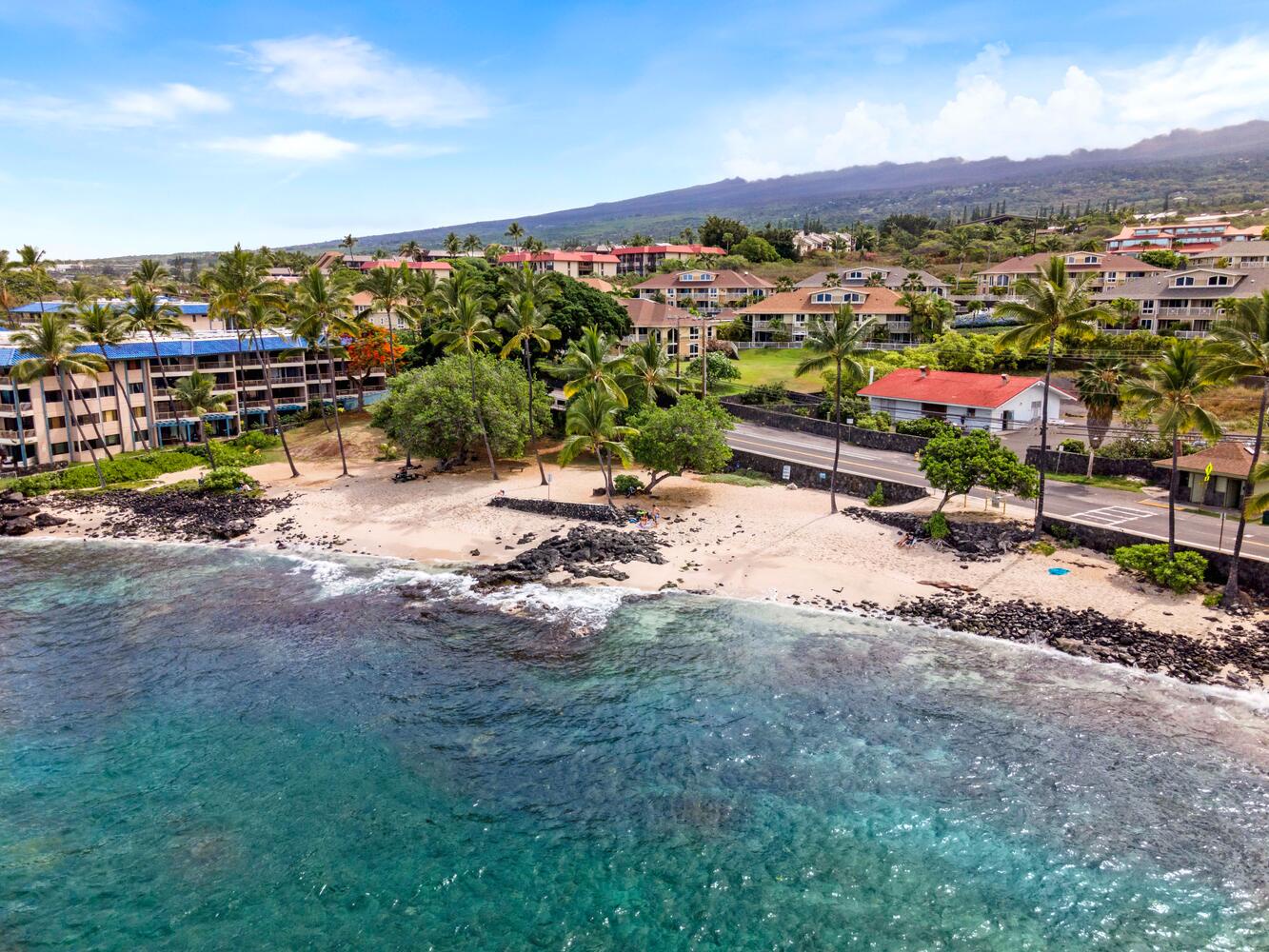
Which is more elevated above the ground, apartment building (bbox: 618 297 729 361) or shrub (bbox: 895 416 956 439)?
apartment building (bbox: 618 297 729 361)

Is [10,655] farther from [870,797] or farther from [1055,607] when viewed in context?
[1055,607]

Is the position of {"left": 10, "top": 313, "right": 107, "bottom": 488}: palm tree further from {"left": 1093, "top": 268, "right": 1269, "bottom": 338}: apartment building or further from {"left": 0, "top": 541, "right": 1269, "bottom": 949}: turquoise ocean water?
{"left": 1093, "top": 268, "right": 1269, "bottom": 338}: apartment building

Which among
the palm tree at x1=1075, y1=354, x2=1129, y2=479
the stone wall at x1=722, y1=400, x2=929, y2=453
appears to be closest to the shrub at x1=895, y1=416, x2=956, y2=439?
the stone wall at x1=722, y1=400, x2=929, y2=453

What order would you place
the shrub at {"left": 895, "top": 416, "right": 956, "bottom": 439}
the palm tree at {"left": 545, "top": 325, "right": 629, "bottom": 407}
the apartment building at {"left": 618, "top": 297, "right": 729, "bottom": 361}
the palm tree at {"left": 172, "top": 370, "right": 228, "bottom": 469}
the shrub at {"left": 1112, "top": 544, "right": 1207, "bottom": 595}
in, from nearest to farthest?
1. the shrub at {"left": 1112, "top": 544, "right": 1207, "bottom": 595}
2. the palm tree at {"left": 545, "top": 325, "right": 629, "bottom": 407}
3. the shrub at {"left": 895, "top": 416, "right": 956, "bottom": 439}
4. the palm tree at {"left": 172, "top": 370, "right": 228, "bottom": 469}
5. the apartment building at {"left": 618, "top": 297, "right": 729, "bottom": 361}

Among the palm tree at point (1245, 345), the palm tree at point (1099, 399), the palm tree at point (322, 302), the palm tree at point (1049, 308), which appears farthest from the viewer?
the palm tree at point (322, 302)

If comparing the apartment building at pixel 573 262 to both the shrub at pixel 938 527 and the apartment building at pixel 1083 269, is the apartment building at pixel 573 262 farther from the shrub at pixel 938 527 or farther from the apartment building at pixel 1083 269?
the shrub at pixel 938 527

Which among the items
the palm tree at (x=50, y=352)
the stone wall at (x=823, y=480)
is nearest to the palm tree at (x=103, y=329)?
the palm tree at (x=50, y=352)
